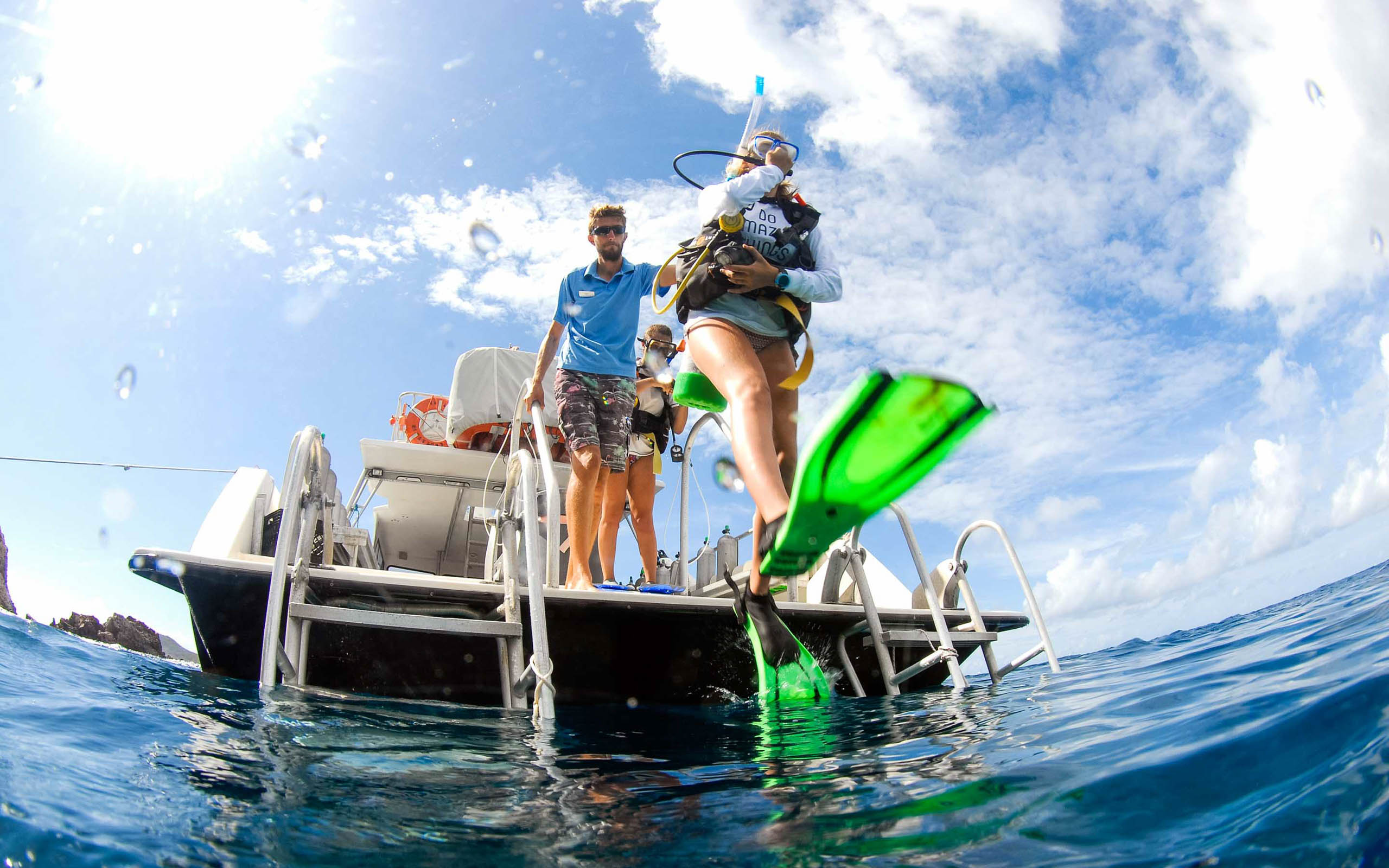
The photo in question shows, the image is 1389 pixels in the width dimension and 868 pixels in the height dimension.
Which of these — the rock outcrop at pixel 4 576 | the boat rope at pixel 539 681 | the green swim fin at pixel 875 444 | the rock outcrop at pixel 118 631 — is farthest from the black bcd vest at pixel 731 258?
the rock outcrop at pixel 4 576

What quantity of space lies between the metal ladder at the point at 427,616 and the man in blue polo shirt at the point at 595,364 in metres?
0.54

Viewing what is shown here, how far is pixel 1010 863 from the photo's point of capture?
901 millimetres

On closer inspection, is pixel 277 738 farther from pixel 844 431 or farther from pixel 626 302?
pixel 626 302

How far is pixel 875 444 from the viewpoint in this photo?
1.75m

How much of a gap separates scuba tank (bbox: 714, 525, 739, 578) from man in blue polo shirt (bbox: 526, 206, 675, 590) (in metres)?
1.67

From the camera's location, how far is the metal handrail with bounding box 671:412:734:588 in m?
4.18

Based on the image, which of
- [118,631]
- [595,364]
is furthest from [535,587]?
[118,631]

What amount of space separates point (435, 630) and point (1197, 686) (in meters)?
2.36

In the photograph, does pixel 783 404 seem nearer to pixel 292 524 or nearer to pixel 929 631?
pixel 929 631

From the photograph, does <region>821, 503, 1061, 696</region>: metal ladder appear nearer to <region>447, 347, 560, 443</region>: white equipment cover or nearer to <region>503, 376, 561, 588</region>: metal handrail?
<region>503, 376, 561, 588</region>: metal handrail

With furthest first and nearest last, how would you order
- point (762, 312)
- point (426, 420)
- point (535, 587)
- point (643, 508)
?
point (426, 420) → point (643, 508) → point (762, 312) → point (535, 587)

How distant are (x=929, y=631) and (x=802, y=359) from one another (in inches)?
Answer: 60.8

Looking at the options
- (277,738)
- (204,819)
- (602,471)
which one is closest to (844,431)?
(204,819)

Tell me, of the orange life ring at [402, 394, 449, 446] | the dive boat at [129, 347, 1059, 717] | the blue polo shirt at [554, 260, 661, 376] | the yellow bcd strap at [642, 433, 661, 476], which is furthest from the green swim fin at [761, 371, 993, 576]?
the orange life ring at [402, 394, 449, 446]
